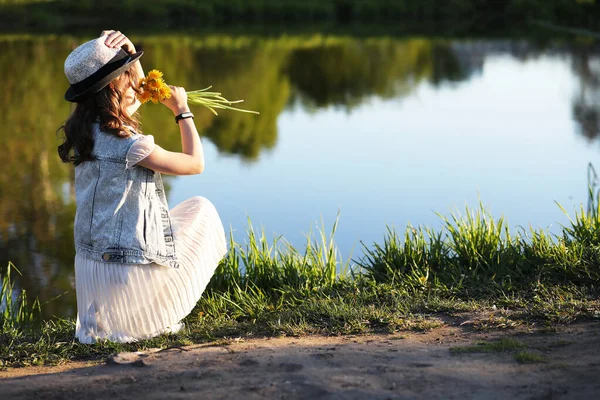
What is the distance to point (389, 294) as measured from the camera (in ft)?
13.9

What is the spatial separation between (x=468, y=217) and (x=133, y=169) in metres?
2.28

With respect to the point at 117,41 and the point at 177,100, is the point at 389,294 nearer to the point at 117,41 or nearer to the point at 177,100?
the point at 177,100

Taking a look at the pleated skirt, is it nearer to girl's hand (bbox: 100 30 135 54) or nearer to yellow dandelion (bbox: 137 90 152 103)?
yellow dandelion (bbox: 137 90 152 103)

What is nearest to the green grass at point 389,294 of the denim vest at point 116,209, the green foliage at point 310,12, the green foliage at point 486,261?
the green foliage at point 486,261

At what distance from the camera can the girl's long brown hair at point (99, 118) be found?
11.4 ft

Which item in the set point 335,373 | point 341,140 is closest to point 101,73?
point 335,373

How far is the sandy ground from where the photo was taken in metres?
2.72

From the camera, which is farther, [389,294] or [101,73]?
[389,294]

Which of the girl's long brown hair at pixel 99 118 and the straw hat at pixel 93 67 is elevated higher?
the straw hat at pixel 93 67

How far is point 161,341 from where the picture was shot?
3.63 metres

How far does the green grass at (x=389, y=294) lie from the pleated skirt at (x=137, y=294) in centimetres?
6

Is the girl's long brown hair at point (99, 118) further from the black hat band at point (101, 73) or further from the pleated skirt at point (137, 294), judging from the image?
the pleated skirt at point (137, 294)

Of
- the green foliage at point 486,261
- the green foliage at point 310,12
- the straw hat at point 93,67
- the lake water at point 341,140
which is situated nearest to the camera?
the straw hat at point 93,67

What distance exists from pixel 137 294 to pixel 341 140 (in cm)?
1067
